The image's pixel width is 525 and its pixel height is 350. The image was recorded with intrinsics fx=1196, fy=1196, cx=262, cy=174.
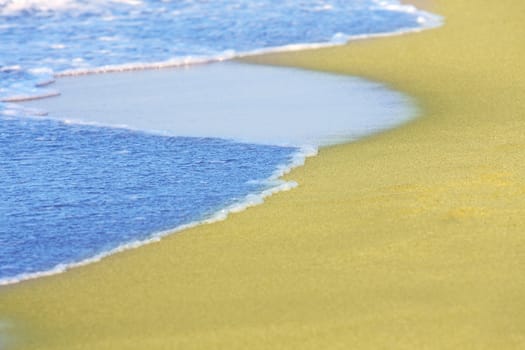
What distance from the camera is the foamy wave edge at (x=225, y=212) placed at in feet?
16.7

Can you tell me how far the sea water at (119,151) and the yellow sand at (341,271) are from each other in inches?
10.4

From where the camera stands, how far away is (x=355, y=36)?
37.9ft

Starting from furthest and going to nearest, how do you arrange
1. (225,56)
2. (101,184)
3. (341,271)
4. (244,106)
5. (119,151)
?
(225,56) → (244,106) → (119,151) → (101,184) → (341,271)

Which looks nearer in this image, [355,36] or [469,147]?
[469,147]

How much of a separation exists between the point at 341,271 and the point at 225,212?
3.67 ft

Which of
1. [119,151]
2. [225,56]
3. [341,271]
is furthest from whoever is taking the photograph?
[225,56]

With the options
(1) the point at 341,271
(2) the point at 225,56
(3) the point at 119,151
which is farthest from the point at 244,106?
(1) the point at 341,271

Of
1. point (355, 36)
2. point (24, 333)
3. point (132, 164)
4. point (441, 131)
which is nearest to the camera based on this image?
point (24, 333)

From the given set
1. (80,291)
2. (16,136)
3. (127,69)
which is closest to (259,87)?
(127,69)

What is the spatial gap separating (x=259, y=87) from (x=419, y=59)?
1706mm

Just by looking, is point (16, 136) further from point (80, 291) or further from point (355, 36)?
point (355, 36)

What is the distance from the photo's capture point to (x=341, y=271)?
490 centimetres

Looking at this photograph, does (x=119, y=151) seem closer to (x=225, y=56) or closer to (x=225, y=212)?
(x=225, y=212)

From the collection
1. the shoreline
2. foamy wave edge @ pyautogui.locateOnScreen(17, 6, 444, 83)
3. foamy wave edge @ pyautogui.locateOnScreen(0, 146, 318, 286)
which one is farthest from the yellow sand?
foamy wave edge @ pyautogui.locateOnScreen(17, 6, 444, 83)
